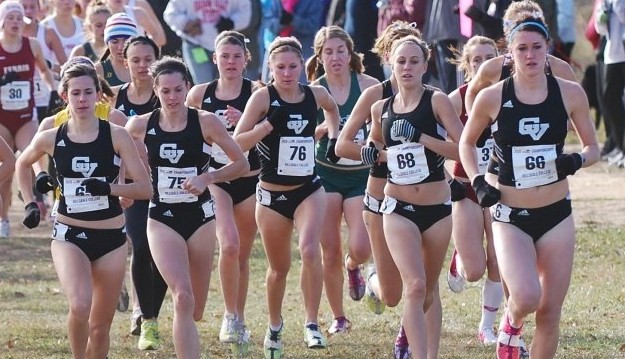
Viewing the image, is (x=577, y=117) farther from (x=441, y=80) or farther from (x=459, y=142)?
(x=441, y=80)

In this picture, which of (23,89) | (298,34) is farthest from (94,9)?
(298,34)

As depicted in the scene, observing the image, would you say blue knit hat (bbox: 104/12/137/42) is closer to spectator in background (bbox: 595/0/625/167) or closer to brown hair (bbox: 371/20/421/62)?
brown hair (bbox: 371/20/421/62)

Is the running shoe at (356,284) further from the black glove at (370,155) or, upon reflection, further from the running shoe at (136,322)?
the black glove at (370,155)

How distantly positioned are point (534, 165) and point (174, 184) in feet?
6.64

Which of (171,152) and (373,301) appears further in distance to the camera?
(373,301)

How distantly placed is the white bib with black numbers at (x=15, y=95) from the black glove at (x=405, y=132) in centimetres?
605

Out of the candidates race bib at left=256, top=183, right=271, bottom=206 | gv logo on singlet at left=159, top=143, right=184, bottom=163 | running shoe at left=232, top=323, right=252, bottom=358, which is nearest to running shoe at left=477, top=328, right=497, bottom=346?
running shoe at left=232, top=323, right=252, bottom=358

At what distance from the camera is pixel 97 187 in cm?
830

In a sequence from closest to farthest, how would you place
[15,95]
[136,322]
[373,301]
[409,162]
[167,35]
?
1. [409,162]
2. [136,322]
3. [373,301]
4. [15,95]
5. [167,35]

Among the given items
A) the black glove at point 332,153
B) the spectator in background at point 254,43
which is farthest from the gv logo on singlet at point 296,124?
the spectator in background at point 254,43

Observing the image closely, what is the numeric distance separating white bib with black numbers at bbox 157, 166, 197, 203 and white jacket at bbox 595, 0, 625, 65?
8.36 meters

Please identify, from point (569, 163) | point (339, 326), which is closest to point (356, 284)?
point (339, 326)

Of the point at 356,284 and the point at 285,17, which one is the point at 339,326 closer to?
the point at 356,284

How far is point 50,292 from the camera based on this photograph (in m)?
12.9
